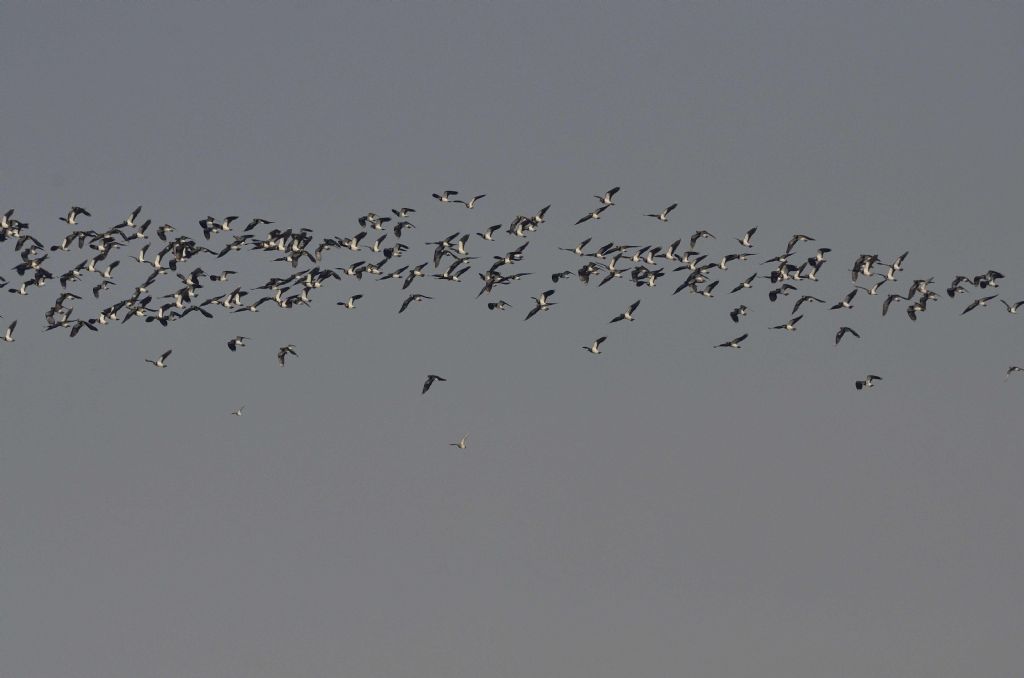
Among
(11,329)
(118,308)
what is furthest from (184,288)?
(11,329)

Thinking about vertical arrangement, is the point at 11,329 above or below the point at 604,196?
below

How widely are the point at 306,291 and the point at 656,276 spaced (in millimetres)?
19407

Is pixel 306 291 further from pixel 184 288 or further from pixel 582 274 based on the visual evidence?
pixel 582 274

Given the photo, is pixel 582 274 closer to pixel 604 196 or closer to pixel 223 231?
pixel 604 196

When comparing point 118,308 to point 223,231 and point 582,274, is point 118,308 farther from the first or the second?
point 582,274

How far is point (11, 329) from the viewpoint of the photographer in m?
115

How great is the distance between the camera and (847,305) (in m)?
110

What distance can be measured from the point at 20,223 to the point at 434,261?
73.9 feet

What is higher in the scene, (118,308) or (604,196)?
(604,196)

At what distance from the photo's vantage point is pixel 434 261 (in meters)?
112

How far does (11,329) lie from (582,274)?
3257cm

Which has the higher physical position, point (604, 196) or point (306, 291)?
point (604, 196)

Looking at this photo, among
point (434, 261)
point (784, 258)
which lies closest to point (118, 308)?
point (434, 261)

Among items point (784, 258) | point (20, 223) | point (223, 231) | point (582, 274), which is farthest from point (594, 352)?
point (20, 223)
